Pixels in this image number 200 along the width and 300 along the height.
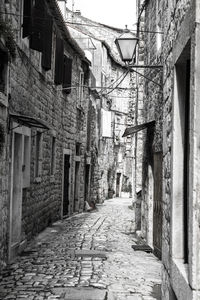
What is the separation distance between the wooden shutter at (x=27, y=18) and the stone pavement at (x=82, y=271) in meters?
4.10

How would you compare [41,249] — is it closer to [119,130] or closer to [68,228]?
[68,228]

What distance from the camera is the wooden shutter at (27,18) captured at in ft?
29.0

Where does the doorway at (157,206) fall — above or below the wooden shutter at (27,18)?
below

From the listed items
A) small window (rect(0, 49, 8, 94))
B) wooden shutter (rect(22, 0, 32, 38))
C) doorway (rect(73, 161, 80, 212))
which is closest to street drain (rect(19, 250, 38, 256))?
small window (rect(0, 49, 8, 94))

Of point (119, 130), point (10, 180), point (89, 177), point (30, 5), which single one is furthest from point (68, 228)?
point (119, 130)

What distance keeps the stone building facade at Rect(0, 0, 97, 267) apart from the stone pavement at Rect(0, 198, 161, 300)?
19.2 inches

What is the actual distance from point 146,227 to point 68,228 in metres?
3.40

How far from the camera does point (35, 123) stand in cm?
835

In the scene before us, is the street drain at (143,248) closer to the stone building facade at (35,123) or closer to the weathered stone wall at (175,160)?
the stone building facade at (35,123)

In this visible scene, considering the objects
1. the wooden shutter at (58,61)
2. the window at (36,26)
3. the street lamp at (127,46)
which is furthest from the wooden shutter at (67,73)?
the street lamp at (127,46)

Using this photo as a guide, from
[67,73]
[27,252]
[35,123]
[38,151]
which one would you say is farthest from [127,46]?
[67,73]

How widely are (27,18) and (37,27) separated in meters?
0.55

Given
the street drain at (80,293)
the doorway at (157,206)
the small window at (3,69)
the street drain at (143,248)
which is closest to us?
the street drain at (80,293)

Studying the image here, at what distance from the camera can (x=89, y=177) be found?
853 inches
